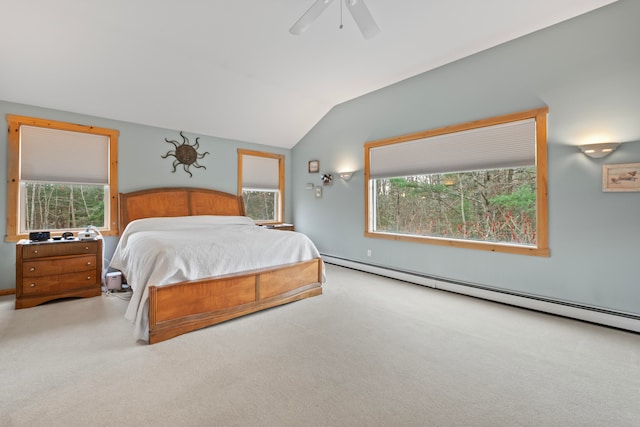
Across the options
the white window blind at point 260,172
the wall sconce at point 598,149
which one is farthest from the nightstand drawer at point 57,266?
the wall sconce at point 598,149

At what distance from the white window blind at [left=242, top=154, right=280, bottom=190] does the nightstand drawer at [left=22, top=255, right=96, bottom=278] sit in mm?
2930

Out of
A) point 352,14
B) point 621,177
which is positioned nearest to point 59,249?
point 352,14

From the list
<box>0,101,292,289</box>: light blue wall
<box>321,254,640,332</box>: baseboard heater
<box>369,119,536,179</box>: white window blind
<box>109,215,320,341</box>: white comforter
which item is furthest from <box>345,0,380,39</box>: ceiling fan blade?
<box>0,101,292,289</box>: light blue wall

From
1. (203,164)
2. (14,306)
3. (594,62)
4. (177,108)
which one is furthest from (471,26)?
(14,306)

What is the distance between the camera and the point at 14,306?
3.29 m

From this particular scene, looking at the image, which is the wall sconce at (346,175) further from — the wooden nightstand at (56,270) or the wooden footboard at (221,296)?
the wooden nightstand at (56,270)

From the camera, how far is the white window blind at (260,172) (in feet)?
19.7

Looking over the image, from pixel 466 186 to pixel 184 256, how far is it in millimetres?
3709

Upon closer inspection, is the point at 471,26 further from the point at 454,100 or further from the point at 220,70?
the point at 220,70

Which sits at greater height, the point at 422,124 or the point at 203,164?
the point at 422,124

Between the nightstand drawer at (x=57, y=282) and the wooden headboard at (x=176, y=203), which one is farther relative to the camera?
the wooden headboard at (x=176, y=203)

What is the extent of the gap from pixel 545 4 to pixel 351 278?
394cm

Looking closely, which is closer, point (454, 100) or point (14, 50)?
point (14, 50)

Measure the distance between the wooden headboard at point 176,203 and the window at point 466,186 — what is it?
268 centimetres
